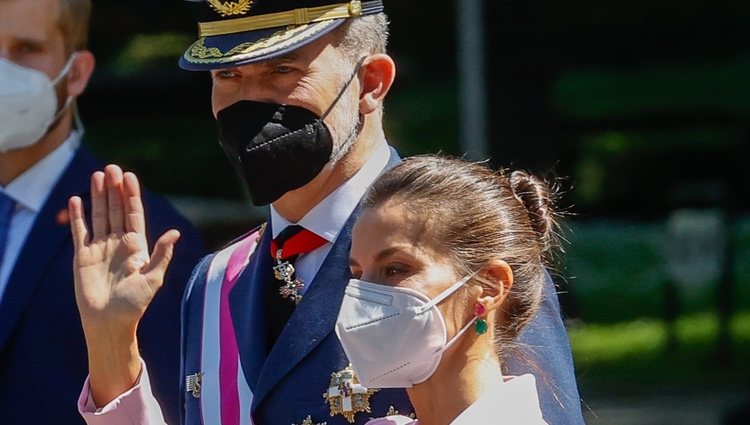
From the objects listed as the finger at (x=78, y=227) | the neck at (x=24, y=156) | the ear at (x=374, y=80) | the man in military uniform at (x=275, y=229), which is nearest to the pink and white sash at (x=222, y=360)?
the man in military uniform at (x=275, y=229)

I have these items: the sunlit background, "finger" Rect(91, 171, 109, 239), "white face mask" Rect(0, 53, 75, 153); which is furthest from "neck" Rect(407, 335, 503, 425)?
the sunlit background

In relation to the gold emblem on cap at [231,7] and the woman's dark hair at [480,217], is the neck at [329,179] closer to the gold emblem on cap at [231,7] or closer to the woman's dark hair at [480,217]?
the woman's dark hair at [480,217]

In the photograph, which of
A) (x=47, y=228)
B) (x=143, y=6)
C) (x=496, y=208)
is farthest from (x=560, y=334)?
(x=143, y=6)

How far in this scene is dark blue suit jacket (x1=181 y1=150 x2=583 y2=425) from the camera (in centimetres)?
247

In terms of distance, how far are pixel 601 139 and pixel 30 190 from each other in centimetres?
664

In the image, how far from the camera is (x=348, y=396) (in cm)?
246

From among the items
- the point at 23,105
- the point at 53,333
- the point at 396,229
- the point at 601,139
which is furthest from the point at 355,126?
the point at 601,139

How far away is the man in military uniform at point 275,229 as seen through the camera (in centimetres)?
253

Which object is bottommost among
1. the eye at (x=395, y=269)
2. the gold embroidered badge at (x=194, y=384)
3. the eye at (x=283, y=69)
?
the gold embroidered badge at (x=194, y=384)

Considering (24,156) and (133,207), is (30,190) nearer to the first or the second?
(24,156)

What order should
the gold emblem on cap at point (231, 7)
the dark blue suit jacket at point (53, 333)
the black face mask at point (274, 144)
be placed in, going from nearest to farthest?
the black face mask at point (274, 144) → the gold emblem on cap at point (231, 7) → the dark blue suit jacket at point (53, 333)

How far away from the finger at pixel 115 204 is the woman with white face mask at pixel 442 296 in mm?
542

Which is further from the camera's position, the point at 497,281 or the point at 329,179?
the point at 329,179

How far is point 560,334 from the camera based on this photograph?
2.54m
